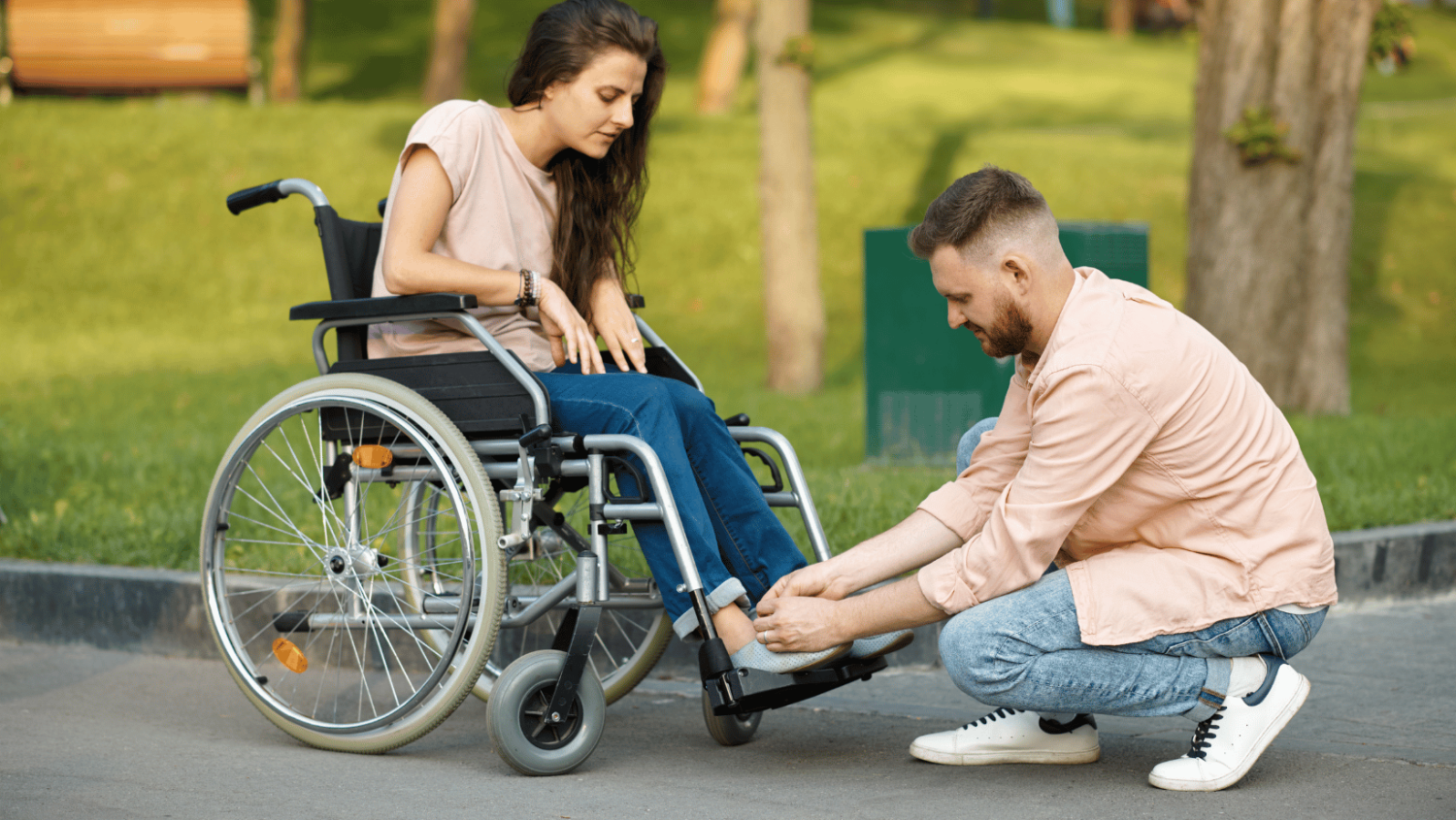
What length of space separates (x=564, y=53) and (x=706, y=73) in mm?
17476

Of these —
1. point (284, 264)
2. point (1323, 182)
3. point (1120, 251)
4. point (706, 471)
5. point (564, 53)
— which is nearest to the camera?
point (706, 471)

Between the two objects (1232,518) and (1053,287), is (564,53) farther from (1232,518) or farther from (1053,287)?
(1232,518)

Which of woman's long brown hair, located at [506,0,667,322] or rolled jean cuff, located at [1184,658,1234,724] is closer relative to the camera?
rolled jean cuff, located at [1184,658,1234,724]

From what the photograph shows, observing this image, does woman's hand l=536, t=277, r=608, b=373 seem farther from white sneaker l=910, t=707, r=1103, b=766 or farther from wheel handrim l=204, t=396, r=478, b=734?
white sneaker l=910, t=707, r=1103, b=766

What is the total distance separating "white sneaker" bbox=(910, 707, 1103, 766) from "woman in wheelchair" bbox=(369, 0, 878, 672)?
0.37 meters

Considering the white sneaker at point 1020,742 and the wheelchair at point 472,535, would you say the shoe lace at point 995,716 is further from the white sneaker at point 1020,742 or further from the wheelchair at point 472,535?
the wheelchair at point 472,535

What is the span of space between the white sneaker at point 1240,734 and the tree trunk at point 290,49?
64.9ft

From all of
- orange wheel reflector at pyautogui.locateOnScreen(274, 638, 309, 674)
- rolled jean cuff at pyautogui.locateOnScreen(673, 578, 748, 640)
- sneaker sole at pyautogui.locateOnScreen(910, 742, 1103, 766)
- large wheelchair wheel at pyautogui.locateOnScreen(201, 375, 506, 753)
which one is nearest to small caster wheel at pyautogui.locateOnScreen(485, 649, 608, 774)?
large wheelchair wheel at pyautogui.locateOnScreen(201, 375, 506, 753)

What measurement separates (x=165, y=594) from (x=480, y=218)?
184 cm

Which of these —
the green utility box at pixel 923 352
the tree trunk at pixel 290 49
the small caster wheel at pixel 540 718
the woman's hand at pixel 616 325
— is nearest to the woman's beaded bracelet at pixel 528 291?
the woman's hand at pixel 616 325

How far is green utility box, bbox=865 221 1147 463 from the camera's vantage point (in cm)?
677

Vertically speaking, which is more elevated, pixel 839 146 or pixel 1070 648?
pixel 839 146

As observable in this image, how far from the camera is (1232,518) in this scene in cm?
298

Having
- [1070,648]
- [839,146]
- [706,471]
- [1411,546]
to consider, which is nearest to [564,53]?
[706,471]
